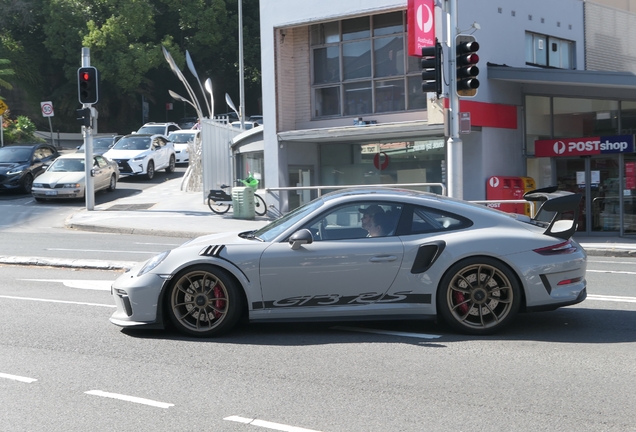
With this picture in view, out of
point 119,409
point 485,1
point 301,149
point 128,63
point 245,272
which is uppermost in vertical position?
point 128,63

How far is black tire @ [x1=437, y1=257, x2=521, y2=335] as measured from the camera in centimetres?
746

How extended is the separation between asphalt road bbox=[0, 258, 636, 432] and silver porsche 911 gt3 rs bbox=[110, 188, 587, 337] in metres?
0.26

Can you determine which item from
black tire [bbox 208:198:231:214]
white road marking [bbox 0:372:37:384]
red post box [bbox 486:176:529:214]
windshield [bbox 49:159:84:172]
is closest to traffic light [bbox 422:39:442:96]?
red post box [bbox 486:176:529:214]

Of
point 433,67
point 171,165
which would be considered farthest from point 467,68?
point 171,165

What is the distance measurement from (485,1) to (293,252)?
1553 cm

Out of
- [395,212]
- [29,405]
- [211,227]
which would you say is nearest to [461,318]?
[395,212]

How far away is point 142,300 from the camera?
7.64m

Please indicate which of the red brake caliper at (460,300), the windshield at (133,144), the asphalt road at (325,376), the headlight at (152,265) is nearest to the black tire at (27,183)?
the windshield at (133,144)

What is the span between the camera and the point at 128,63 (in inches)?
2028

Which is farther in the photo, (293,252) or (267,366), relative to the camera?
(293,252)

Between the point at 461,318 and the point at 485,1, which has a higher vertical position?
the point at 485,1

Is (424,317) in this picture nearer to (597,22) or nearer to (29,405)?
(29,405)

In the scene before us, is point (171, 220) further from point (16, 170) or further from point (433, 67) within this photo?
point (433, 67)

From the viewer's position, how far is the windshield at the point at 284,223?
7827 millimetres
